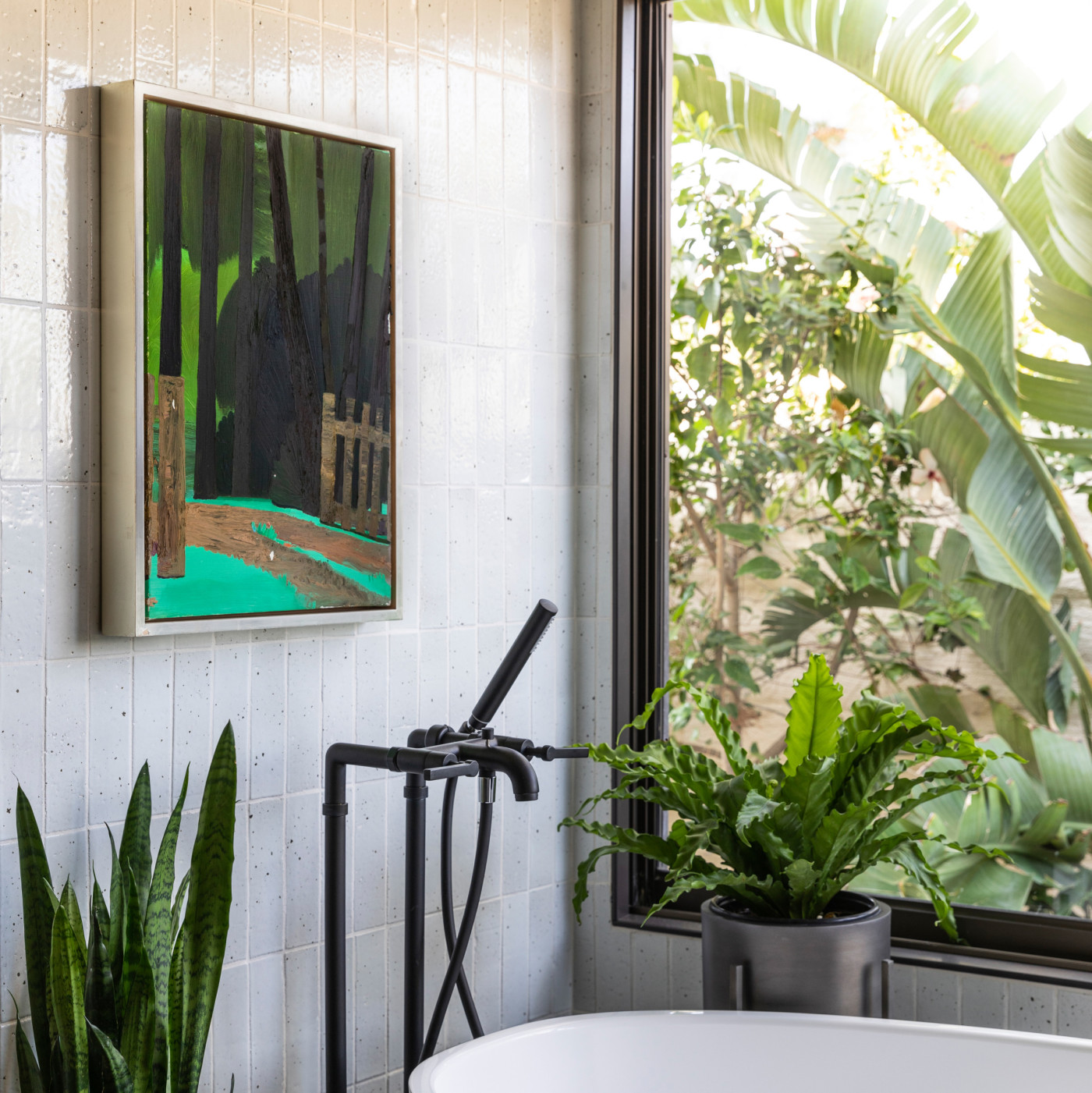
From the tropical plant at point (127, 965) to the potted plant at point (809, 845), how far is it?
63 cm

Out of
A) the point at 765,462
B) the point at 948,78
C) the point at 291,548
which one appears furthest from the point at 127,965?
the point at 948,78

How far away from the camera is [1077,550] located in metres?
2.43

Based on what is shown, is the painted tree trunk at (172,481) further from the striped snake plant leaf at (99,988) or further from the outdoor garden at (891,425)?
the outdoor garden at (891,425)

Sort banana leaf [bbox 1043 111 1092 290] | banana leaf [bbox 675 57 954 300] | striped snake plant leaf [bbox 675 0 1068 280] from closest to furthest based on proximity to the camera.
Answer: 1. banana leaf [bbox 1043 111 1092 290]
2. striped snake plant leaf [bbox 675 0 1068 280]
3. banana leaf [bbox 675 57 954 300]

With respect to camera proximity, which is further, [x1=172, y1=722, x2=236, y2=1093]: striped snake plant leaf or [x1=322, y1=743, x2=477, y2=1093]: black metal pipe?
[x1=322, y1=743, x2=477, y2=1093]: black metal pipe

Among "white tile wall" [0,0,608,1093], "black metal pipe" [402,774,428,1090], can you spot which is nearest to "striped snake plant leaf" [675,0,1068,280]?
"white tile wall" [0,0,608,1093]

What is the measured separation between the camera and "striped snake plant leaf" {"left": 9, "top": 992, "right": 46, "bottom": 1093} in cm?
155

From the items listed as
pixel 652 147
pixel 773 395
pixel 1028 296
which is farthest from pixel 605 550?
pixel 1028 296

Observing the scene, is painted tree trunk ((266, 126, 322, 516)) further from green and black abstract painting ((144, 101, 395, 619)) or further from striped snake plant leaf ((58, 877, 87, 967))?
striped snake plant leaf ((58, 877, 87, 967))

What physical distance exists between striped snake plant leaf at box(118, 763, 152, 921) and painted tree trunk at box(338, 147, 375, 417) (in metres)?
0.61

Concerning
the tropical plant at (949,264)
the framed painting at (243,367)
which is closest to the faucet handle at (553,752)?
the framed painting at (243,367)

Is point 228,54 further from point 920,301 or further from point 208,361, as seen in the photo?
point 920,301

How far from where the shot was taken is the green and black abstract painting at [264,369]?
170 cm

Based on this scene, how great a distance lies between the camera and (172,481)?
1.70m
